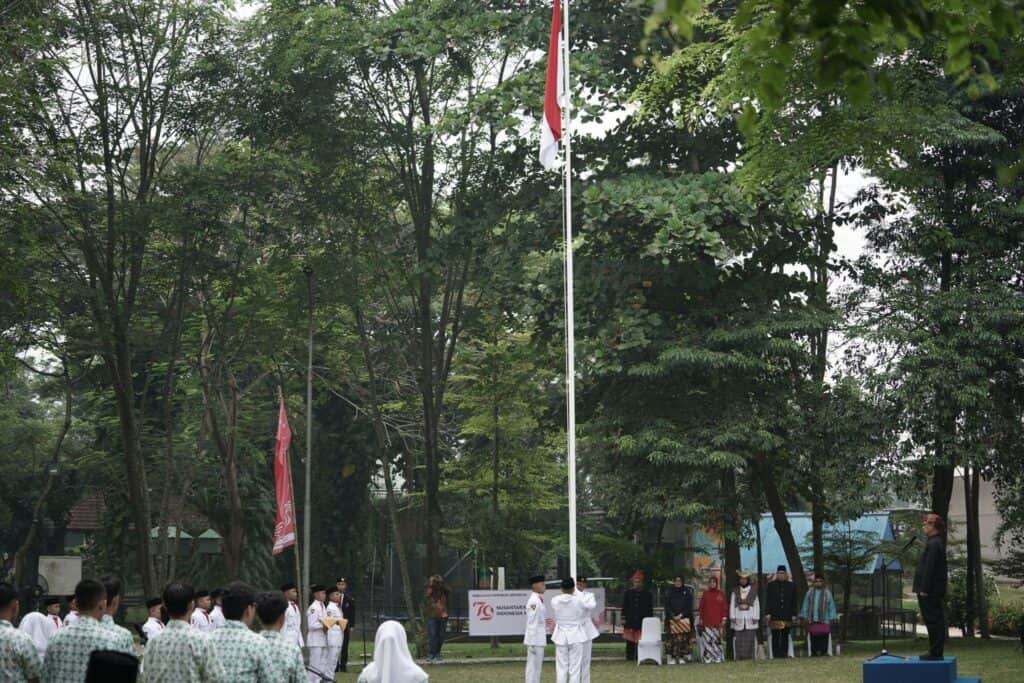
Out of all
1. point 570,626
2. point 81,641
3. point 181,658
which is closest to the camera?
point 181,658

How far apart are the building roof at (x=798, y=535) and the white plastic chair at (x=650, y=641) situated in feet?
41.0

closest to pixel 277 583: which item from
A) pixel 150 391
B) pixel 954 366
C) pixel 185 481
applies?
pixel 150 391

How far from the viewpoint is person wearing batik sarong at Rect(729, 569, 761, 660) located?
99.0 ft

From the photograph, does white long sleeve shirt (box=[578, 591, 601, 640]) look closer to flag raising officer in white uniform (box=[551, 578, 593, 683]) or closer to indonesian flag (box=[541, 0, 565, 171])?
flag raising officer in white uniform (box=[551, 578, 593, 683])

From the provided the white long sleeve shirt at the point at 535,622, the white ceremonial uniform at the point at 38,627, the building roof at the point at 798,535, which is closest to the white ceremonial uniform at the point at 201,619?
the white ceremonial uniform at the point at 38,627

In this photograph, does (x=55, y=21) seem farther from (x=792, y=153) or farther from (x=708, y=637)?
(x=708, y=637)

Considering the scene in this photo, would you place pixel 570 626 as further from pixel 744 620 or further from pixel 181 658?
pixel 181 658

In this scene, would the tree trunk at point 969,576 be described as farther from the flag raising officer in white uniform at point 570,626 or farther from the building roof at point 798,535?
the flag raising officer in white uniform at point 570,626

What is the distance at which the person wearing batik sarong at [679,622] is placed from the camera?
3025 cm

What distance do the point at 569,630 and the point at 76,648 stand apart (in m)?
12.2

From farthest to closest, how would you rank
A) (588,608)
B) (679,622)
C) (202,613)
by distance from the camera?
(679,622), (588,608), (202,613)

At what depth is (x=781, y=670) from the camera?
2538cm

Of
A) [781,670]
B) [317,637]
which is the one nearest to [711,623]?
[781,670]

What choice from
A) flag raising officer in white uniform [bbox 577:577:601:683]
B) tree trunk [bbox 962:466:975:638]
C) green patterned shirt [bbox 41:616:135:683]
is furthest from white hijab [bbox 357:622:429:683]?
tree trunk [bbox 962:466:975:638]
